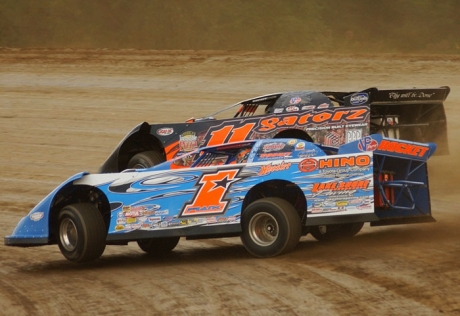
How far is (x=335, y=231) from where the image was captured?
10734 mm

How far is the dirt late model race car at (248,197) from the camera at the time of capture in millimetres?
9258

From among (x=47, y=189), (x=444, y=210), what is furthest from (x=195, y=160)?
(x=47, y=189)

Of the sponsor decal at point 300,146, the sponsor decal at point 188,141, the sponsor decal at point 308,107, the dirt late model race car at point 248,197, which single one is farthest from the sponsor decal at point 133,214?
the sponsor decal at point 308,107

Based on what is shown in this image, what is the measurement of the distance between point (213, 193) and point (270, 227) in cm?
65

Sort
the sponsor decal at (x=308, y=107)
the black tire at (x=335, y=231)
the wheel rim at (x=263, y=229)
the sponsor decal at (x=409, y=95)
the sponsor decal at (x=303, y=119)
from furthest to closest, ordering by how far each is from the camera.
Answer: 1. the sponsor decal at (x=409, y=95)
2. the sponsor decal at (x=308, y=107)
3. the sponsor decal at (x=303, y=119)
4. the black tire at (x=335, y=231)
5. the wheel rim at (x=263, y=229)

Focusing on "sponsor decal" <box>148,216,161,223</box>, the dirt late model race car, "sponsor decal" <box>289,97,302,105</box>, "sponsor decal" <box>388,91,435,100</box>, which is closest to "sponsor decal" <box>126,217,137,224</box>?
the dirt late model race car

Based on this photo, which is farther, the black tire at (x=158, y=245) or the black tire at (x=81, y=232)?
the black tire at (x=158, y=245)

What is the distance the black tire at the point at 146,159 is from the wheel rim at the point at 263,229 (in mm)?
5259

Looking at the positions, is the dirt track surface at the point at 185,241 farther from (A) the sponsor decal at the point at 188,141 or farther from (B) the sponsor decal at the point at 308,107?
(A) the sponsor decal at the point at 188,141

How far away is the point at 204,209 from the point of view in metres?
9.66

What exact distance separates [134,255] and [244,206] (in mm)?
2102

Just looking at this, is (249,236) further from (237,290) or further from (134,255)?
(134,255)

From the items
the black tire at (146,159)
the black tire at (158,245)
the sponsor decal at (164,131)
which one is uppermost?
the sponsor decal at (164,131)

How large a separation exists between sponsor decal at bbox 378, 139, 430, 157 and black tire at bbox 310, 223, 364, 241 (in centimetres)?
131
